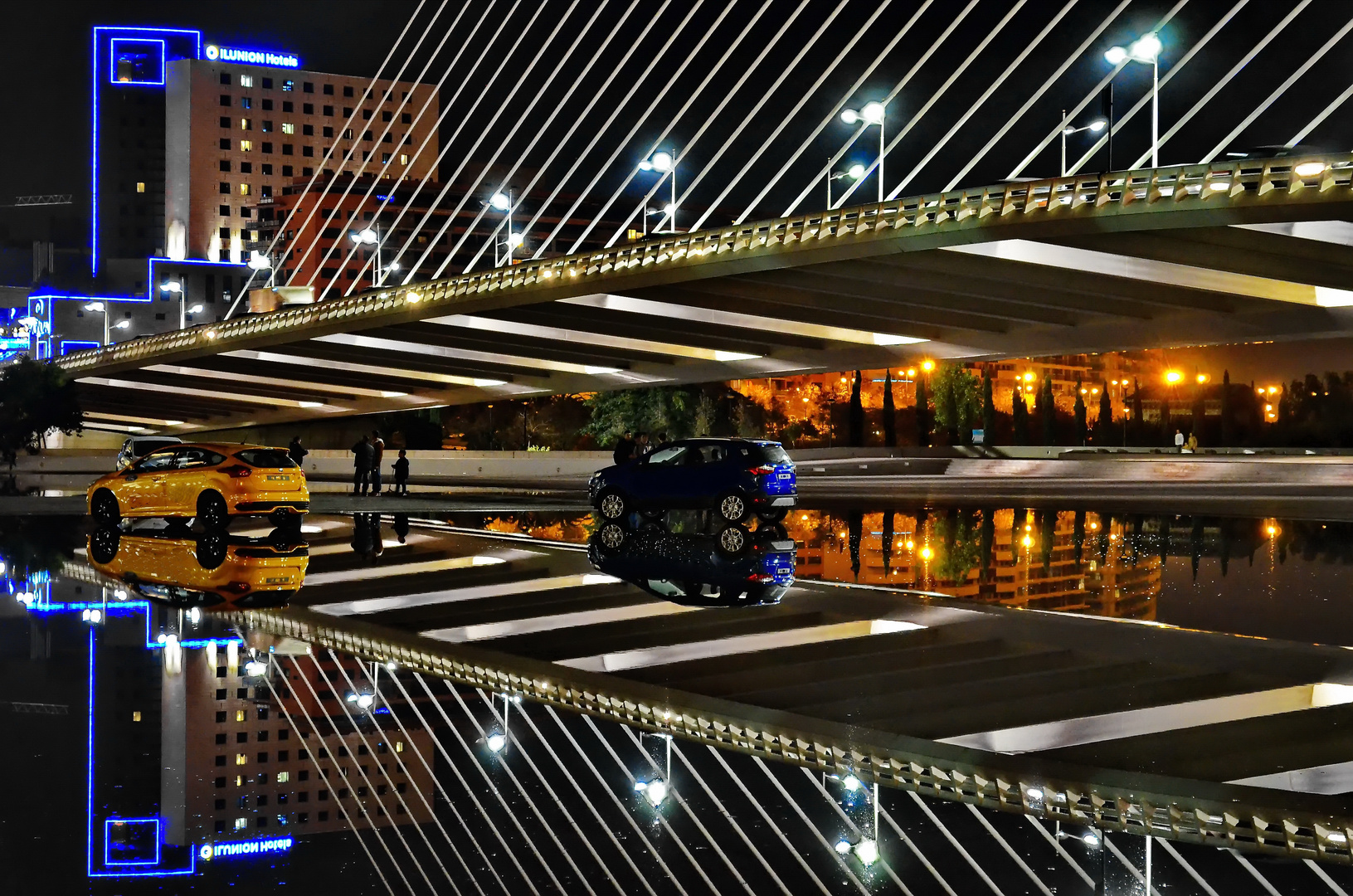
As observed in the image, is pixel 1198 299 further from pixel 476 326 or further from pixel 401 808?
pixel 401 808

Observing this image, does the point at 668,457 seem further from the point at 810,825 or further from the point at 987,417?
the point at 987,417

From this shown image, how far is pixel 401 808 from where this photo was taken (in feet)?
19.6

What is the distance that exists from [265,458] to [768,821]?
17.4m

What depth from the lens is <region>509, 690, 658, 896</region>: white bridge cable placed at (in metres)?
5.10

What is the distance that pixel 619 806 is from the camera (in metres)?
6.08

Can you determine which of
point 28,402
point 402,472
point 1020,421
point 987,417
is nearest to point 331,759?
point 402,472

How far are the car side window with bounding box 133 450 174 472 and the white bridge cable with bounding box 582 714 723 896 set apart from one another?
16.0m

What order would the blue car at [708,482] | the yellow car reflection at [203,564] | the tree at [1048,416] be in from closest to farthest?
the yellow car reflection at [203,564], the blue car at [708,482], the tree at [1048,416]

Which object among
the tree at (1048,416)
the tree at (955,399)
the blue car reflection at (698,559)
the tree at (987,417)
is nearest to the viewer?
the blue car reflection at (698,559)

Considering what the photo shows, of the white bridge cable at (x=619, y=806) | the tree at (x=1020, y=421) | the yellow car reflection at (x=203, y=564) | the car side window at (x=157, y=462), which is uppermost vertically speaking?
the tree at (x=1020, y=421)

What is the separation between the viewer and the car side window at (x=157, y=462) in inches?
864

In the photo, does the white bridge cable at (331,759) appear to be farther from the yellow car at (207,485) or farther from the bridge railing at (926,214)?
the bridge railing at (926,214)

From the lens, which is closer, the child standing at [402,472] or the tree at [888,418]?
the child standing at [402,472]

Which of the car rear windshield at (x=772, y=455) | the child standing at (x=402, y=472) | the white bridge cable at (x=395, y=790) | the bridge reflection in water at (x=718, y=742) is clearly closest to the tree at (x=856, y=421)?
the child standing at (x=402, y=472)
